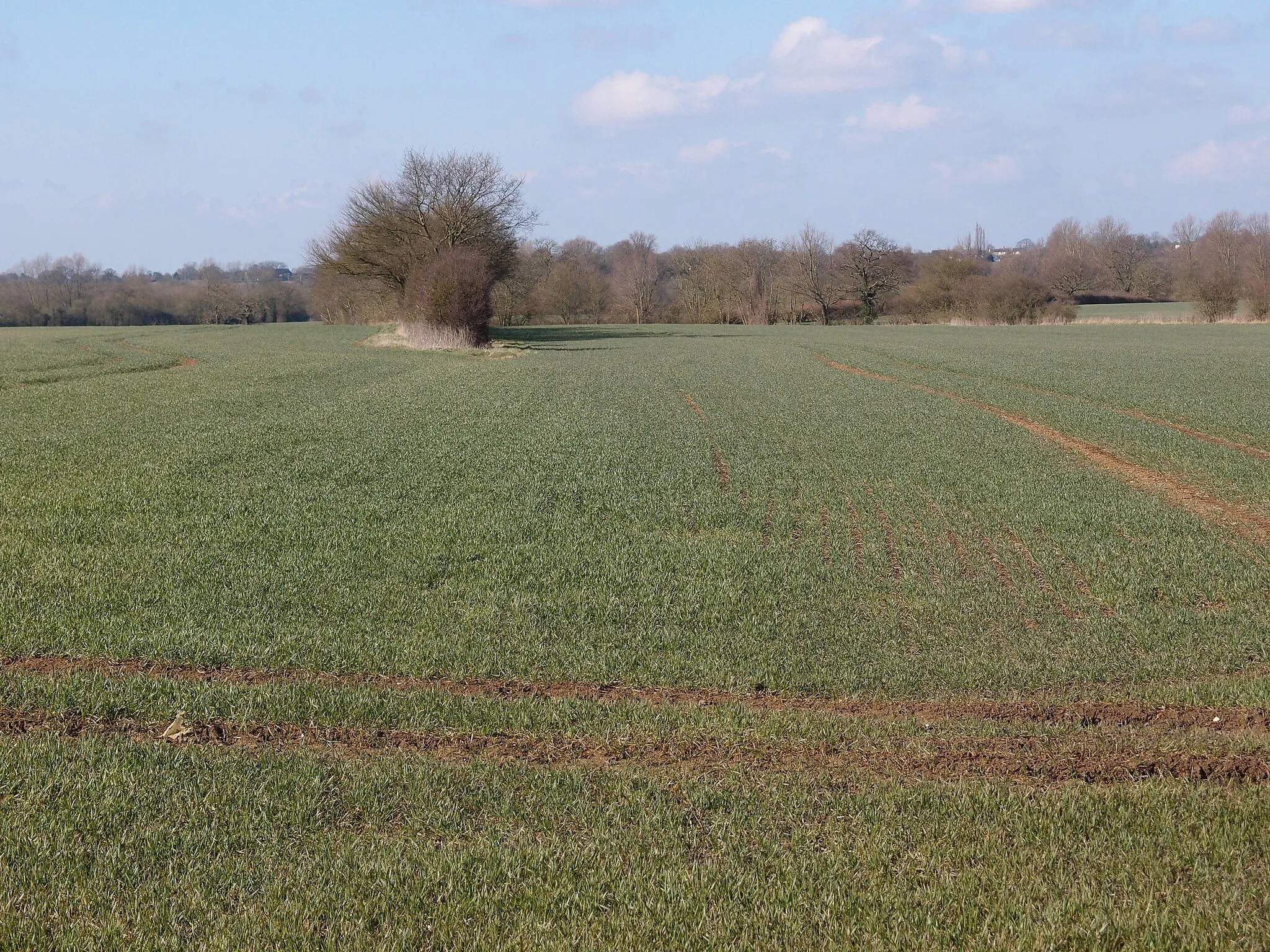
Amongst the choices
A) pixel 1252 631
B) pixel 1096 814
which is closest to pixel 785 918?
pixel 1096 814

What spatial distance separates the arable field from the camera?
4551mm

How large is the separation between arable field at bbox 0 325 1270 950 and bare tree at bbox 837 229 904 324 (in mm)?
83850

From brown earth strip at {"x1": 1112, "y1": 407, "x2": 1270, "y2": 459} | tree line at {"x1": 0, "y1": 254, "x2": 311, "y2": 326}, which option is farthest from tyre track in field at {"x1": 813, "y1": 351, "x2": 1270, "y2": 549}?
tree line at {"x1": 0, "y1": 254, "x2": 311, "y2": 326}

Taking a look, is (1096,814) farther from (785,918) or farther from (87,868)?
(87,868)

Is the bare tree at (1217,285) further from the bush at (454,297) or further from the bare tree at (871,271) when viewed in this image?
the bush at (454,297)

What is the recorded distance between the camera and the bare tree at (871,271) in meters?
99.9

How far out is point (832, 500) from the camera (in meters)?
14.1

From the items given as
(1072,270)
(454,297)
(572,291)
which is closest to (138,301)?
(572,291)

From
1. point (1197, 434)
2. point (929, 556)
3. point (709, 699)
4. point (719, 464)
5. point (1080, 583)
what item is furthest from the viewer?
point (1197, 434)

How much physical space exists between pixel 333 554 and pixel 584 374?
2487 centimetres

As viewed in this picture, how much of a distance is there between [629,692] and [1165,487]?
11.5m

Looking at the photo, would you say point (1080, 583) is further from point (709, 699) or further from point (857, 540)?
point (709, 699)

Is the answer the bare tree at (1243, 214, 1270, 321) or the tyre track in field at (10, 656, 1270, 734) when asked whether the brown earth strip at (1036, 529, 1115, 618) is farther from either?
the bare tree at (1243, 214, 1270, 321)

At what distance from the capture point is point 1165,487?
1555 centimetres
